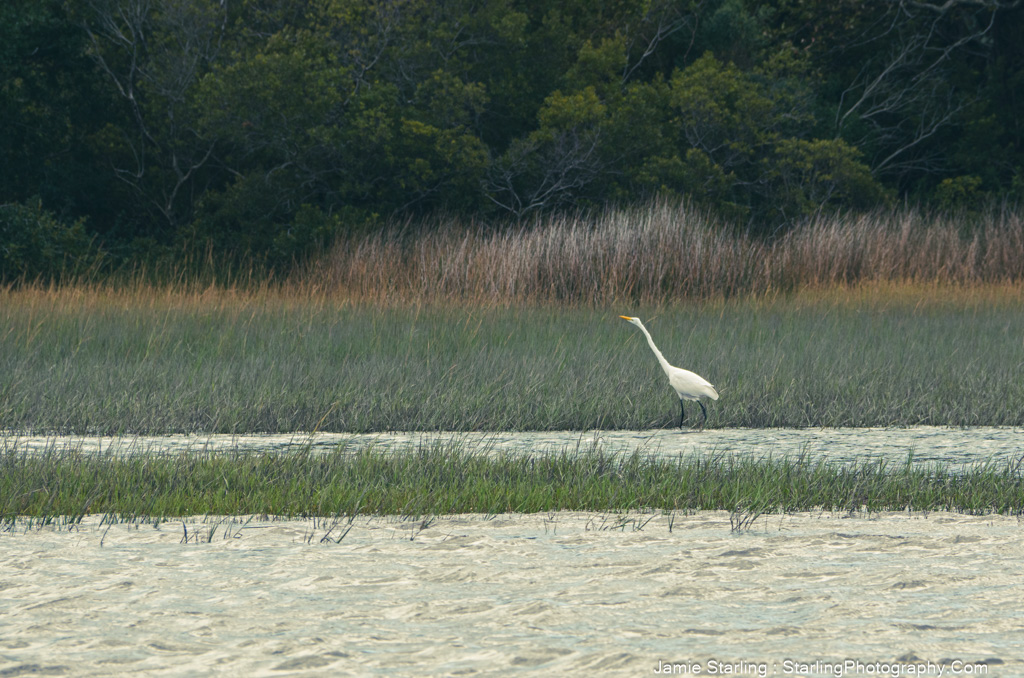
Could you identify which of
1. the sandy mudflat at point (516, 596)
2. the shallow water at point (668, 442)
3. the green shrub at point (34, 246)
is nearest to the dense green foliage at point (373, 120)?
the green shrub at point (34, 246)

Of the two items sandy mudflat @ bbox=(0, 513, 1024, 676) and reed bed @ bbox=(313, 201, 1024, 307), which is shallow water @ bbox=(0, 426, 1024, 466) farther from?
reed bed @ bbox=(313, 201, 1024, 307)

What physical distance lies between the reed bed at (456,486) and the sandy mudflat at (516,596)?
0.54ft

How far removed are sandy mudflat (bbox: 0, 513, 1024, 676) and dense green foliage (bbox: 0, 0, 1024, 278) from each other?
1571cm

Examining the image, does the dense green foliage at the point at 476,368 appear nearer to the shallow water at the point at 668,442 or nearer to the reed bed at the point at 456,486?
the shallow water at the point at 668,442

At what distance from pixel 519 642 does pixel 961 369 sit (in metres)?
7.20

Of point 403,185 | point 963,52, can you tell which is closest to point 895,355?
point 403,185

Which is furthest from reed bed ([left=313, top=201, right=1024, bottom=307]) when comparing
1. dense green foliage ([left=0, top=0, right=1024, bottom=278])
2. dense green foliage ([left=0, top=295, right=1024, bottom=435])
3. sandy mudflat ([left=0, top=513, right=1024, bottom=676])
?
sandy mudflat ([left=0, top=513, right=1024, bottom=676])

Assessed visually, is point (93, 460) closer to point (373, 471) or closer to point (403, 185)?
point (373, 471)

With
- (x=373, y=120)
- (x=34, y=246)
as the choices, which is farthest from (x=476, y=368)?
(x=34, y=246)

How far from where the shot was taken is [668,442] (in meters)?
7.62

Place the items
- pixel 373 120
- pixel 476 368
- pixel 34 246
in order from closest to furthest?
pixel 476 368 < pixel 34 246 < pixel 373 120

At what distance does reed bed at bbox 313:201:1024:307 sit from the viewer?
50.3ft

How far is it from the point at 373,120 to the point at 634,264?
23.5 ft

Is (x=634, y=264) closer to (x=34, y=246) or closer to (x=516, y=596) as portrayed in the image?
(x=34, y=246)
